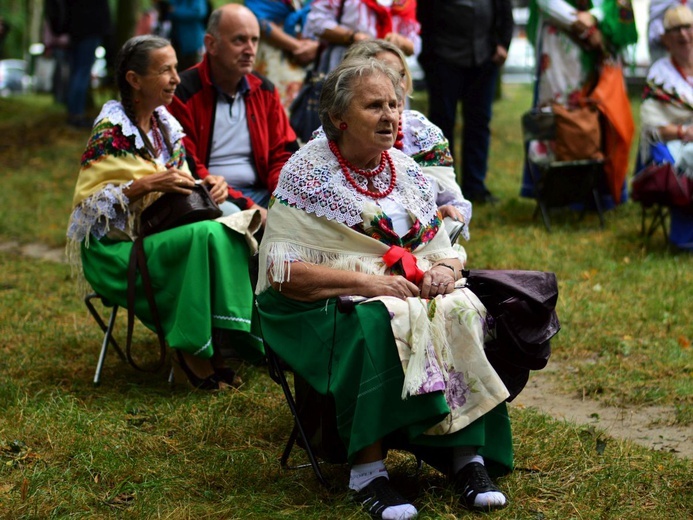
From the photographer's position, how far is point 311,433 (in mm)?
3986

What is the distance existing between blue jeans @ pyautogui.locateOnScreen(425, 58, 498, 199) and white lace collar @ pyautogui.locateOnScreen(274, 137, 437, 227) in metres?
4.39

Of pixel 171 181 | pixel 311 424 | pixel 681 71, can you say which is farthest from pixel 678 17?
pixel 311 424

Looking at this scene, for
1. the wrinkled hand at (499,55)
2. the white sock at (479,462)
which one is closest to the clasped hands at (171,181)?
the white sock at (479,462)

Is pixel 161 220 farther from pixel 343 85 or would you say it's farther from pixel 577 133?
pixel 577 133

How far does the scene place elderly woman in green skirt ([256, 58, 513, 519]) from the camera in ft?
11.2

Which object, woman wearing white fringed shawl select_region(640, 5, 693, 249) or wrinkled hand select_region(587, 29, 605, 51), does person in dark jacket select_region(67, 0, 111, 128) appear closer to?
wrinkled hand select_region(587, 29, 605, 51)

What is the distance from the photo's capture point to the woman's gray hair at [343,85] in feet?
12.3

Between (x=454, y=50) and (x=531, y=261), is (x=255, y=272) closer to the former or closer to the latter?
(x=531, y=261)

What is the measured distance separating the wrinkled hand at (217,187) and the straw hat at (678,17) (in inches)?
150

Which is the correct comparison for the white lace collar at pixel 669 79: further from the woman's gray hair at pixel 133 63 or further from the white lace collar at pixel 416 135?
the woman's gray hair at pixel 133 63

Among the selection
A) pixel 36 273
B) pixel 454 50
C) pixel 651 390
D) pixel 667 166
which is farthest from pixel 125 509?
pixel 454 50

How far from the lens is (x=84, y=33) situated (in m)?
12.8

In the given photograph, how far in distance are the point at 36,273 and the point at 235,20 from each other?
9.25 ft

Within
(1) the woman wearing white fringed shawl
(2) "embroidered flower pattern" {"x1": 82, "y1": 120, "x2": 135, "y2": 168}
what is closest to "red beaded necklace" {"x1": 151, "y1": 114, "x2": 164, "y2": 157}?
(2) "embroidered flower pattern" {"x1": 82, "y1": 120, "x2": 135, "y2": 168}
